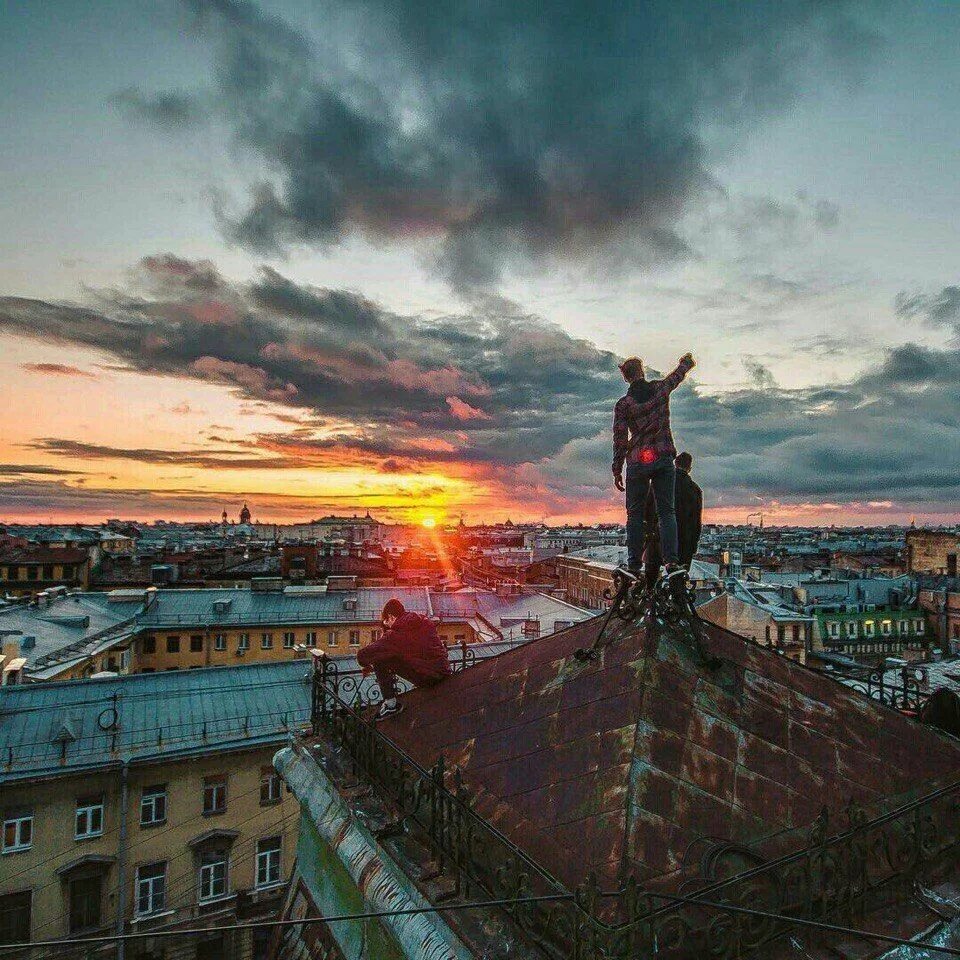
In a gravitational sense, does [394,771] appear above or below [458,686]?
below

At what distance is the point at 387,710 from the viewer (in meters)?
8.30

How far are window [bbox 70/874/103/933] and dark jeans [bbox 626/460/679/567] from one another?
2382 centimetres

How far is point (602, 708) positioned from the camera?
18.0ft

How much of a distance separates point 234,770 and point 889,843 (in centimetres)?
2406

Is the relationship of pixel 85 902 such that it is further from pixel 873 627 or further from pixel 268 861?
pixel 873 627

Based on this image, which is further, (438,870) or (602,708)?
(602,708)

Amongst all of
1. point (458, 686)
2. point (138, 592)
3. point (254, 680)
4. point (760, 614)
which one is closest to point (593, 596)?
point (760, 614)

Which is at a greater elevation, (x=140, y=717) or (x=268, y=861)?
(x=140, y=717)

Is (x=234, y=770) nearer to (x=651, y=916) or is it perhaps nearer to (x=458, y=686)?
(x=458, y=686)

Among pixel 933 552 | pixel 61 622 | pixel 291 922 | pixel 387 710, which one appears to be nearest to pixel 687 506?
pixel 387 710

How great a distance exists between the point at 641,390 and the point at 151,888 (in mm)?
25321

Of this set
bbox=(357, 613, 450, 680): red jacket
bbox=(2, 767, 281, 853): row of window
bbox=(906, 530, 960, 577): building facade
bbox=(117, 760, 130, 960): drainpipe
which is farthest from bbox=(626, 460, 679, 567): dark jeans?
bbox=(906, 530, 960, 577): building facade

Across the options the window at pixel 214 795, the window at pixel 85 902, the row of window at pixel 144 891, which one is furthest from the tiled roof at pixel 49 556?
the window at pixel 85 902

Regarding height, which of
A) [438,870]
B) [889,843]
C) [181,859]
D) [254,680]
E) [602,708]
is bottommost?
[181,859]
